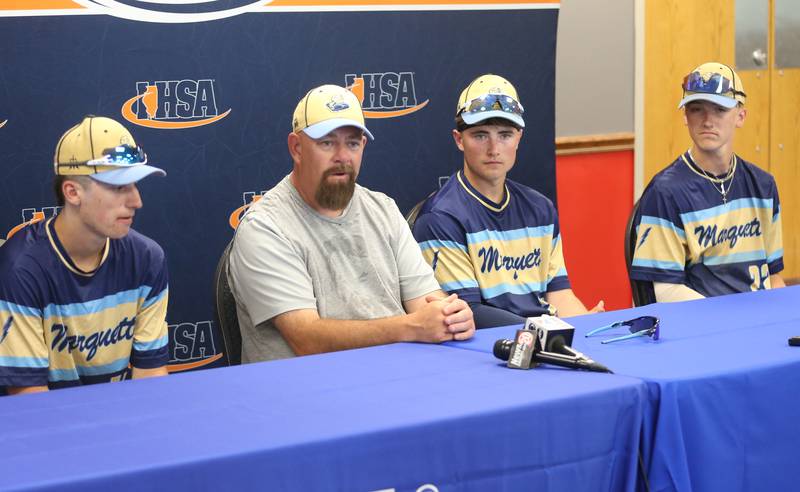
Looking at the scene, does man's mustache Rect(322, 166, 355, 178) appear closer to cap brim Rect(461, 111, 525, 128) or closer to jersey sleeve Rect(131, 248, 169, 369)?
jersey sleeve Rect(131, 248, 169, 369)

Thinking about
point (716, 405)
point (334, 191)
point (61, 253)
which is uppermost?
point (334, 191)

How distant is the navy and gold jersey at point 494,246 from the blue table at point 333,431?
0.96 metres

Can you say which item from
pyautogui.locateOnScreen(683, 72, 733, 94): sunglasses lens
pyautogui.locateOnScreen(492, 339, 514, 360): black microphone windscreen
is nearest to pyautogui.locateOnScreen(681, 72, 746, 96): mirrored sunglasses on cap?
pyautogui.locateOnScreen(683, 72, 733, 94): sunglasses lens

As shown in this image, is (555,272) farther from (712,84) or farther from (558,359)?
(558,359)

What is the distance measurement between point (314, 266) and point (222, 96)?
1.06 metres

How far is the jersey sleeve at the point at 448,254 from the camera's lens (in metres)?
2.85

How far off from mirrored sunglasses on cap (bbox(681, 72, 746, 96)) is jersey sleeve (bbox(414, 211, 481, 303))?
0.84 metres

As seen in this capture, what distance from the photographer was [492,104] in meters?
3.00

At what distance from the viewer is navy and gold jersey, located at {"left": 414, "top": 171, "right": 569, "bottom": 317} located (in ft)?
9.45

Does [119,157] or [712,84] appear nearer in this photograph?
[119,157]

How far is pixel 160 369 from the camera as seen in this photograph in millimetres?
2451

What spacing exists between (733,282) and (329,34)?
1521 millimetres

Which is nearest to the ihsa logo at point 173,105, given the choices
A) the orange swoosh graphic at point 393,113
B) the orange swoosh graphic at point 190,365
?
the orange swoosh graphic at point 393,113

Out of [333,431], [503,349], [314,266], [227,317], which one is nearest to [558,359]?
[503,349]
